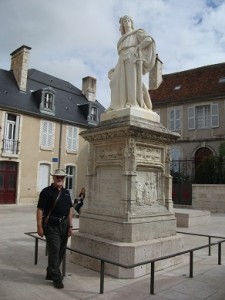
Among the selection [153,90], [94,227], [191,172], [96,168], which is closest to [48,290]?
[94,227]

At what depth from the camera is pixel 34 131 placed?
66.1ft

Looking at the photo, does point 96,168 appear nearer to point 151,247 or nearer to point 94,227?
point 94,227

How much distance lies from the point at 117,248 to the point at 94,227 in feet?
2.50

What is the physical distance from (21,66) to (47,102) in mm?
2961

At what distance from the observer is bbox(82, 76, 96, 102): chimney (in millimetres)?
27016

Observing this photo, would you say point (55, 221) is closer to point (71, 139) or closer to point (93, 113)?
point (71, 139)

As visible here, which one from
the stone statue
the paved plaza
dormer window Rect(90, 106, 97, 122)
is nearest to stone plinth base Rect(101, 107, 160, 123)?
the stone statue

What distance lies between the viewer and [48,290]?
147 inches

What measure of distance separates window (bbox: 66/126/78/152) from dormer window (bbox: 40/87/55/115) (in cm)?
182

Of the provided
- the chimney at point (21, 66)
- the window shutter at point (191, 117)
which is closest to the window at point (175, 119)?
the window shutter at point (191, 117)

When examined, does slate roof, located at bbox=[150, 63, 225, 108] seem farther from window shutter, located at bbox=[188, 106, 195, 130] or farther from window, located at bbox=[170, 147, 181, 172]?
window, located at bbox=[170, 147, 181, 172]

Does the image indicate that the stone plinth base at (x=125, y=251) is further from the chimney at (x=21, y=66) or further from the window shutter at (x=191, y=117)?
the chimney at (x=21, y=66)

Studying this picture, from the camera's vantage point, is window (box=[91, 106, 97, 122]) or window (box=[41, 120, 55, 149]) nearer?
window (box=[41, 120, 55, 149])

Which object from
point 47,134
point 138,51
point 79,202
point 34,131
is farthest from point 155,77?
point 138,51
